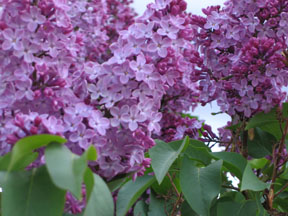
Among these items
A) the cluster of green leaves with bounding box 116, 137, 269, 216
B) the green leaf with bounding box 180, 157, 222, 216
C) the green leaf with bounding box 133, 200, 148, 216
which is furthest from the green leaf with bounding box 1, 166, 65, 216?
the green leaf with bounding box 133, 200, 148, 216

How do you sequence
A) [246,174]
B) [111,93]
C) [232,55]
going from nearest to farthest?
[111,93], [246,174], [232,55]

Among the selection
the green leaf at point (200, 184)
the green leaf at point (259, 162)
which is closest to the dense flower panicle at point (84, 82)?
the green leaf at point (200, 184)

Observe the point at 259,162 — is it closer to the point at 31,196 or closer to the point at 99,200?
the point at 99,200

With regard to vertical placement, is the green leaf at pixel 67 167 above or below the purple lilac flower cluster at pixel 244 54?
below

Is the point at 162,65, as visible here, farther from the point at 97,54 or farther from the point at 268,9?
the point at 97,54

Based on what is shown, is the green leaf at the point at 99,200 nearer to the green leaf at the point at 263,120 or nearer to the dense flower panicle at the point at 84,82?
the dense flower panicle at the point at 84,82

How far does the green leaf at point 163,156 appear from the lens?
→ 1.15 m

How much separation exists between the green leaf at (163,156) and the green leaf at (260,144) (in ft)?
1.08

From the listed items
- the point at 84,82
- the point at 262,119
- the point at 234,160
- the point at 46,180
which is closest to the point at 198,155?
the point at 234,160

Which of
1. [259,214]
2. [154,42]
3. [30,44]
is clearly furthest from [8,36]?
[259,214]

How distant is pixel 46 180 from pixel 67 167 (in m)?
0.11

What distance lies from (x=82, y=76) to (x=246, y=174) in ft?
1.44

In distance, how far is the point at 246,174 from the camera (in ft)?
3.98

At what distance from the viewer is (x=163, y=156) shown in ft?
4.00
